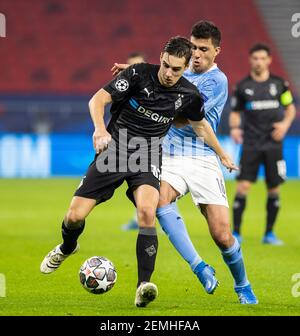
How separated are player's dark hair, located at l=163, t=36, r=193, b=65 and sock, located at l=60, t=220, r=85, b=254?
1.47m

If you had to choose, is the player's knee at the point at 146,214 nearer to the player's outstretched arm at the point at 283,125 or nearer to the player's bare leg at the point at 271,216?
the player's bare leg at the point at 271,216

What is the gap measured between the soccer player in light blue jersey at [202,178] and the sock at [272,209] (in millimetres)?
4331

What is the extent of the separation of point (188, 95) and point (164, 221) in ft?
3.40

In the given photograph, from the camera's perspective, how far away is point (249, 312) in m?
6.05

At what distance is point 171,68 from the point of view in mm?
6125

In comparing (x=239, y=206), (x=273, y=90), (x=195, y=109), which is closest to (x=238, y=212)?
(x=239, y=206)

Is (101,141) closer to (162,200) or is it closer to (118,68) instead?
(118,68)

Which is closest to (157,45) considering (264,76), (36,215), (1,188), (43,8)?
(43,8)

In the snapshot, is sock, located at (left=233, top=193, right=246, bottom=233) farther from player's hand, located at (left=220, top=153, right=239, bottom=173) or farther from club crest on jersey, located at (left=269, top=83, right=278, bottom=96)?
player's hand, located at (left=220, top=153, right=239, bottom=173)

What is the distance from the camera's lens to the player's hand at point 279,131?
11156 mm

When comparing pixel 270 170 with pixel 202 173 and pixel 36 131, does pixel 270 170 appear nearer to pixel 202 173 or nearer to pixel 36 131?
pixel 202 173

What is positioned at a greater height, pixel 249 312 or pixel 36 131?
pixel 36 131

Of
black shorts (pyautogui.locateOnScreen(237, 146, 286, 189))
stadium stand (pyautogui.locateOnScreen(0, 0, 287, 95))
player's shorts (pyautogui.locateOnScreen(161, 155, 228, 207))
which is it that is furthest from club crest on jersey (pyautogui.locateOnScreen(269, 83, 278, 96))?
stadium stand (pyautogui.locateOnScreen(0, 0, 287, 95))

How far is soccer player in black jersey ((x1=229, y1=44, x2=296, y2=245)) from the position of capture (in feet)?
36.7
